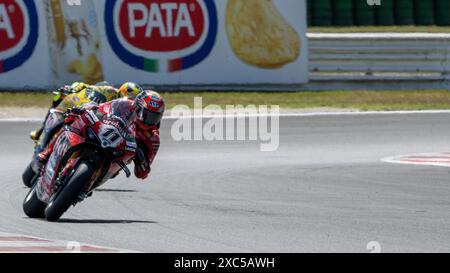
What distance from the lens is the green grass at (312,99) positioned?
1962cm

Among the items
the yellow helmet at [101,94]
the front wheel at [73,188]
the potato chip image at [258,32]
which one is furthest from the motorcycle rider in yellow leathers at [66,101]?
the potato chip image at [258,32]

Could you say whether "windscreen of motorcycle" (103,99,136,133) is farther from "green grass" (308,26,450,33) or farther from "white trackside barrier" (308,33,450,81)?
"green grass" (308,26,450,33)

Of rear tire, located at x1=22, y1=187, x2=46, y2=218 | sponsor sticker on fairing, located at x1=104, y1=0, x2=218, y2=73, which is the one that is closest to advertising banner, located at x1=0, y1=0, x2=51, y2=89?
sponsor sticker on fairing, located at x1=104, y1=0, x2=218, y2=73

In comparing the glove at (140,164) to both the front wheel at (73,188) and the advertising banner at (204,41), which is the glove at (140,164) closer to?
the front wheel at (73,188)

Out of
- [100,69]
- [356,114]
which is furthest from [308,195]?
[100,69]

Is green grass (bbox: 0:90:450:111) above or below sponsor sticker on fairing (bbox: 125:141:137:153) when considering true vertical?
below

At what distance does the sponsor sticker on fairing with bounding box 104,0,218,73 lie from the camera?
802 inches

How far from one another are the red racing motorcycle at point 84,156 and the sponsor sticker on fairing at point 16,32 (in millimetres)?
10866

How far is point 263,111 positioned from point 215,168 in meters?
5.15

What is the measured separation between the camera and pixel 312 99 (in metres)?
20.6

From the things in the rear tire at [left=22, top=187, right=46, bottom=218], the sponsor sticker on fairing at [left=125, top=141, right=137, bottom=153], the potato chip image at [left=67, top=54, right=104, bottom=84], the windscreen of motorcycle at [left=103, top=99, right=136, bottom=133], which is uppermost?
the windscreen of motorcycle at [left=103, top=99, right=136, bottom=133]

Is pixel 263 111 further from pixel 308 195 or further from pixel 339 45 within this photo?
pixel 308 195

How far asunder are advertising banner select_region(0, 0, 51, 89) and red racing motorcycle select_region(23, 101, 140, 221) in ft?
35.7

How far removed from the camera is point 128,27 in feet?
66.8
